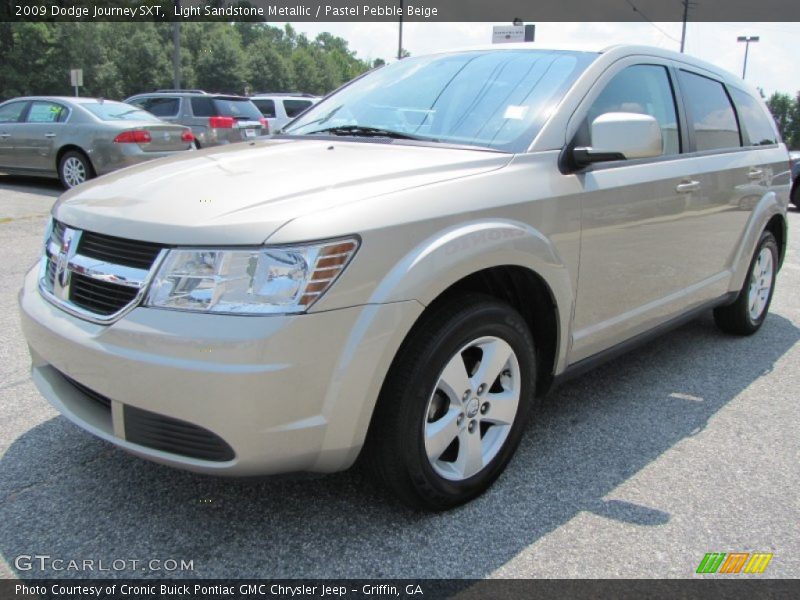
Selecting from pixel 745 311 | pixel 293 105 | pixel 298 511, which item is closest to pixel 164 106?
pixel 293 105

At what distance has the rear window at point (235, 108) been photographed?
44.3ft

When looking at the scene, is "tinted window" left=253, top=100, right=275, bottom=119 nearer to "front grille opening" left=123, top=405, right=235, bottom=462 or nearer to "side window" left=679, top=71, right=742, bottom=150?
"side window" left=679, top=71, right=742, bottom=150

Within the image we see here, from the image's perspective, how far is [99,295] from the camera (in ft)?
7.16

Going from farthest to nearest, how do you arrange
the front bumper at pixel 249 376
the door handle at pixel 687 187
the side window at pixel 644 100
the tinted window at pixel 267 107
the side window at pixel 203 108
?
the tinted window at pixel 267 107 < the side window at pixel 203 108 < the door handle at pixel 687 187 < the side window at pixel 644 100 < the front bumper at pixel 249 376

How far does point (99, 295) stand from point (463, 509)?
1466mm

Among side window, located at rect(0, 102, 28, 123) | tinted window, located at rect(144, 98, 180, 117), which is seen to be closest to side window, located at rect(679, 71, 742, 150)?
side window, located at rect(0, 102, 28, 123)

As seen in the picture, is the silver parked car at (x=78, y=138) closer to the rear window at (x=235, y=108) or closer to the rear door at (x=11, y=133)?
the rear door at (x=11, y=133)

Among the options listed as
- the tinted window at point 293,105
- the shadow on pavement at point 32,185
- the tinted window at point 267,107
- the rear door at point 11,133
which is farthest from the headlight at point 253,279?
the tinted window at point 293,105

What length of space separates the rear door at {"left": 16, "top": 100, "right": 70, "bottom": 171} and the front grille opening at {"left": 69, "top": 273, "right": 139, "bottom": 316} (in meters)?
9.18

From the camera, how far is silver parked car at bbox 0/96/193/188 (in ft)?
32.7

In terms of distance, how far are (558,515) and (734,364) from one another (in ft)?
7.55

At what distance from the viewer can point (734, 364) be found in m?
4.27

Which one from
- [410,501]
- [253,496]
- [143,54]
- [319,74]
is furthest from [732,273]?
[319,74]

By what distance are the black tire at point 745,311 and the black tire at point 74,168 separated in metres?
8.86
